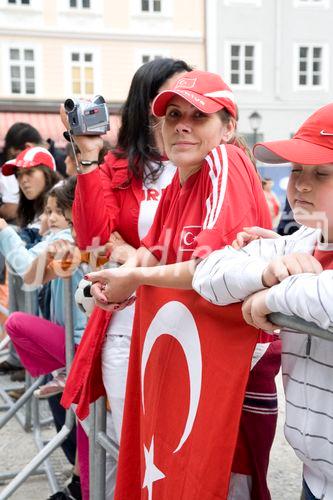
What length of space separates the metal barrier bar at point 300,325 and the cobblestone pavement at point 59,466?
204 cm

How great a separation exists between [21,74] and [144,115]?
70.8 feet

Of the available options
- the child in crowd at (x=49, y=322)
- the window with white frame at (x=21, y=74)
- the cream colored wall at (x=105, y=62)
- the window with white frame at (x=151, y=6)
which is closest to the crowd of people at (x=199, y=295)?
the child in crowd at (x=49, y=322)

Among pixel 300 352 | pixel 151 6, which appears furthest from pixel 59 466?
pixel 151 6

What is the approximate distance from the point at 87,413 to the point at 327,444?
115 cm

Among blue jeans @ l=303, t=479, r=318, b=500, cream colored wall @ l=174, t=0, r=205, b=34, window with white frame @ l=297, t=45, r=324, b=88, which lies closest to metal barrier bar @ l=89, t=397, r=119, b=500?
blue jeans @ l=303, t=479, r=318, b=500

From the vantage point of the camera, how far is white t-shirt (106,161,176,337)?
2.26 metres

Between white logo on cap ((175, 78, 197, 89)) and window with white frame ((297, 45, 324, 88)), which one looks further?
window with white frame ((297, 45, 324, 88))

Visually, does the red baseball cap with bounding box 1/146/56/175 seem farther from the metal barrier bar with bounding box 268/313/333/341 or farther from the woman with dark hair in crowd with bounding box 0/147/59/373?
the metal barrier bar with bounding box 268/313/333/341

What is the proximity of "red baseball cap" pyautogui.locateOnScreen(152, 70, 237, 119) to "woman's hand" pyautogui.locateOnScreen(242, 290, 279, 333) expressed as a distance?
61 cm

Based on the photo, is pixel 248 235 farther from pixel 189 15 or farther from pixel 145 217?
pixel 189 15

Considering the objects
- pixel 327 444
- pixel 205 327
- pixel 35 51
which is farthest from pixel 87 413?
pixel 35 51

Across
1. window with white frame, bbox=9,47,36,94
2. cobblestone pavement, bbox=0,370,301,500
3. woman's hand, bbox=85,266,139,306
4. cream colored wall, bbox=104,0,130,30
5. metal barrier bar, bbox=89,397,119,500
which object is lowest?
cobblestone pavement, bbox=0,370,301,500

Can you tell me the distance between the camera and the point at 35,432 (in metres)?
3.95

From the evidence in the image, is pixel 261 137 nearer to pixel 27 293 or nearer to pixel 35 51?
pixel 35 51
